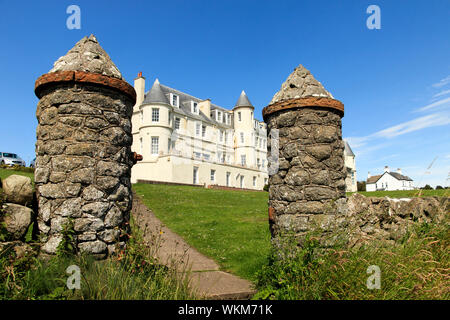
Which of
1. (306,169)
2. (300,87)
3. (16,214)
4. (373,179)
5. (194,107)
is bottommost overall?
(16,214)

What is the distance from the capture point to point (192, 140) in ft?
121

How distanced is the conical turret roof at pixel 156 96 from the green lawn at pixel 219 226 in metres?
14.5

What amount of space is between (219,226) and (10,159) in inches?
949

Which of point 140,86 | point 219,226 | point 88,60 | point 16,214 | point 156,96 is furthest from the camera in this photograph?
point 140,86

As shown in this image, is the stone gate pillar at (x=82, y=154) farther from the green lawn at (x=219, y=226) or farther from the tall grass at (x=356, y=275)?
the green lawn at (x=219, y=226)

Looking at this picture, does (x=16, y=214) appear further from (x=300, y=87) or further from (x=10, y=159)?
(x=10, y=159)

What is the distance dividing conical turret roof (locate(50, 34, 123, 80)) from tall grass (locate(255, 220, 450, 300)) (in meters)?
3.85

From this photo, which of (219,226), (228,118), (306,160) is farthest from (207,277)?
(228,118)

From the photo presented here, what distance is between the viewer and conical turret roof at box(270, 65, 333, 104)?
5.32 m

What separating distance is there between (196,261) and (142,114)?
92.0ft

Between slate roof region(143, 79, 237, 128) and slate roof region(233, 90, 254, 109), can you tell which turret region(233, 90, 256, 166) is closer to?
slate roof region(233, 90, 254, 109)
